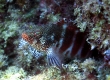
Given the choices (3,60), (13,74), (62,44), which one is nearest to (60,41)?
(62,44)

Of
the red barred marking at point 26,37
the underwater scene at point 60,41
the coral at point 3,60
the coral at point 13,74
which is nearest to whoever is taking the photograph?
the underwater scene at point 60,41

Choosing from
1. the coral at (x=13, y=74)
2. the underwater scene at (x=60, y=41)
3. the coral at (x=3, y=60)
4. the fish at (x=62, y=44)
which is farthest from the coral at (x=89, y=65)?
the coral at (x=3, y=60)

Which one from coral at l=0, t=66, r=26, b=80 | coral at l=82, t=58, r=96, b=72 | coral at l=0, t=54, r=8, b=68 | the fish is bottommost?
coral at l=82, t=58, r=96, b=72

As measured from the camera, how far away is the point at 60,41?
2541mm

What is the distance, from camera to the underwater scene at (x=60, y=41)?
223 centimetres

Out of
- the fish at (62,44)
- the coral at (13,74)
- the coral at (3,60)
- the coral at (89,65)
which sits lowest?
the coral at (89,65)

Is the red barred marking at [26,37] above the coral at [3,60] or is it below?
below

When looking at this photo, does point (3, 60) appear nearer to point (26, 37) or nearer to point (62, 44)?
point (26, 37)

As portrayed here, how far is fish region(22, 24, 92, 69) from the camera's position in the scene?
253 centimetres

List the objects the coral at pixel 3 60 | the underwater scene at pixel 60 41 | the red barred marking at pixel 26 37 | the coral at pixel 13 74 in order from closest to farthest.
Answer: the underwater scene at pixel 60 41, the red barred marking at pixel 26 37, the coral at pixel 13 74, the coral at pixel 3 60

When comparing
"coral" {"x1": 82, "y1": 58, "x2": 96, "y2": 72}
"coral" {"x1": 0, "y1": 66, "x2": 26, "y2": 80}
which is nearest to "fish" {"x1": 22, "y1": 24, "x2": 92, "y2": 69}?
"coral" {"x1": 82, "y1": 58, "x2": 96, "y2": 72}

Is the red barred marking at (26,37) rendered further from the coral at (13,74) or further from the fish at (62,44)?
the coral at (13,74)

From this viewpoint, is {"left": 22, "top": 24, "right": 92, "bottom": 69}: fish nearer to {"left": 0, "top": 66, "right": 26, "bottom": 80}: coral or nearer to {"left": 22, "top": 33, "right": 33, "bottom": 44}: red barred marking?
{"left": 22, "top": 33, "right": 33, "bottom": 44}: red barred marking

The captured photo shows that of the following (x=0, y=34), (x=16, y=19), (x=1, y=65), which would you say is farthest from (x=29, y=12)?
(x=1, y=65)
